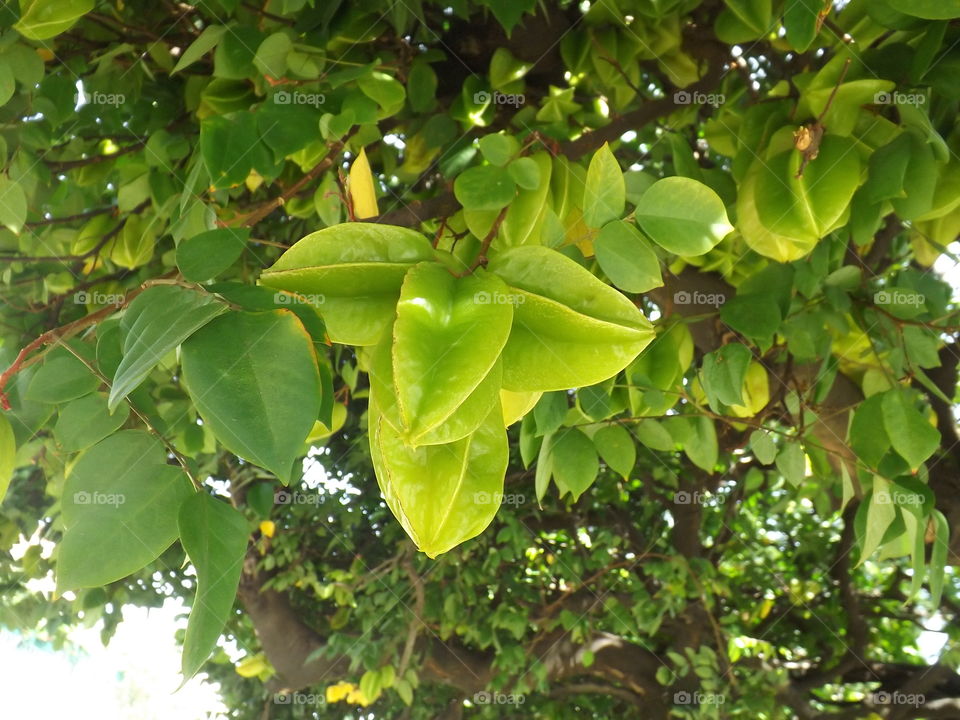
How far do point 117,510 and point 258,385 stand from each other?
0.58ft

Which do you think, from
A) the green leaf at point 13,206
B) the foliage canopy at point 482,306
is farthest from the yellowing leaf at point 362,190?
the green leaf at point 13,206

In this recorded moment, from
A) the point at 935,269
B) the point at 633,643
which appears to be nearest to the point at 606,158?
the point at 935,269

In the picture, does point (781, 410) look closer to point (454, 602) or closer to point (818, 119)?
point (818, 119)

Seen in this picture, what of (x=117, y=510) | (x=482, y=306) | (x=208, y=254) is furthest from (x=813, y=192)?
(x=117, y=510)

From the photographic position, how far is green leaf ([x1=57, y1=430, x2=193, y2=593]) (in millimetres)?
519

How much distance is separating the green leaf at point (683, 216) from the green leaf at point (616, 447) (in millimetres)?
504

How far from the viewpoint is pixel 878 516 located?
3.24 ft

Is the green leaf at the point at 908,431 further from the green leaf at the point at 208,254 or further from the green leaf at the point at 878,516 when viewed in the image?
the green leaf at the point at 208,254

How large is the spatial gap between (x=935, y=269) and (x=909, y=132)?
749mm

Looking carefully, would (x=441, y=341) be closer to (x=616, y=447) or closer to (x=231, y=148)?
(x=231, y=148)

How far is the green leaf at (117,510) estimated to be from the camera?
1.70ft

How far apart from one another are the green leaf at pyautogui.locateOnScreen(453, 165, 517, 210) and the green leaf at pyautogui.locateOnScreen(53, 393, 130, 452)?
1.16ft

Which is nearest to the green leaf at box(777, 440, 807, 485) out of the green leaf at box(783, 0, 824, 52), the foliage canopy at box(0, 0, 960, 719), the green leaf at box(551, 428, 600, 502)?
the foliage canopy at box(0, 0, 960, 719)

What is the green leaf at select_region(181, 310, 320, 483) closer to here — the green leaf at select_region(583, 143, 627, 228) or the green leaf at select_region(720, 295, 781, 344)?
the green leaf at select_region(583, 143, 627, 228)
